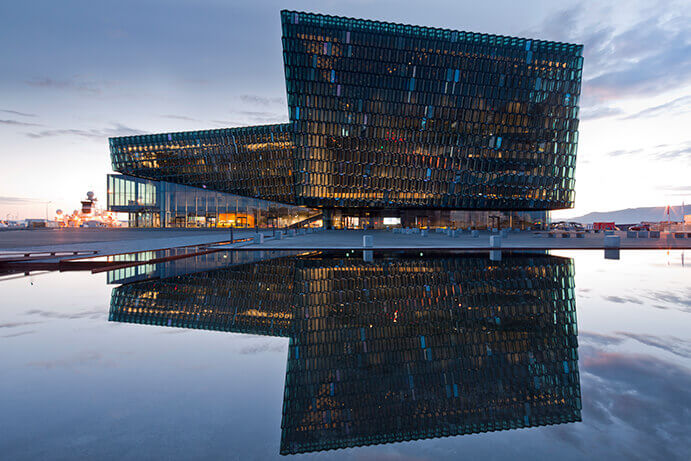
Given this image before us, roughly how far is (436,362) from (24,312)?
968cm

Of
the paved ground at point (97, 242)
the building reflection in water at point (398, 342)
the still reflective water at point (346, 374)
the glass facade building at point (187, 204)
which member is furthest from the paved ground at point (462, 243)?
the glass facade building at point (187, 204)

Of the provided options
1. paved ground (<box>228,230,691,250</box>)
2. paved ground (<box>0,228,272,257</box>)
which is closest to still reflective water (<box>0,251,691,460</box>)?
paved ground (<box>0,228,272,257</box>)

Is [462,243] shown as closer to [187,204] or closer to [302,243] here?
[302,243]

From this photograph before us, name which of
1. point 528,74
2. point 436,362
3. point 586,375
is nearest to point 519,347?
point 586,375

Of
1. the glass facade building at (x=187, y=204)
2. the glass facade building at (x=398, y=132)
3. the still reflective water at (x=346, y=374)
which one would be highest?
the glass facade building at (x=398, y=132)

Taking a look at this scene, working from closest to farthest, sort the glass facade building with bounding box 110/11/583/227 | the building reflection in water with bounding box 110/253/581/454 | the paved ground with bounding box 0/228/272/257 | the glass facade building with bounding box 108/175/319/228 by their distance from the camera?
the building reflection in water with bounding box 110/253/581/454 → the paved ground with bounding box 0/228/272/257 → the glass facade building with bounding box 110/11/583/227 → the glass facade building with bounding box 108/175/319/228

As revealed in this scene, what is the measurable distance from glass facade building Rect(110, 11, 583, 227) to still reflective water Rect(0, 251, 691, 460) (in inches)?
2517

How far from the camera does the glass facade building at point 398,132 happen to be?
229ft

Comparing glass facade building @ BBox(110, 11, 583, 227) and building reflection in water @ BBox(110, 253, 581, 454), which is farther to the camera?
glass facade building @ BBox(110, 11, 583, 227)

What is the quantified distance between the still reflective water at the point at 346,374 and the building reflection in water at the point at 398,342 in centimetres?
3

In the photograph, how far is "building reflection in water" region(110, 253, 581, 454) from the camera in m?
4.24

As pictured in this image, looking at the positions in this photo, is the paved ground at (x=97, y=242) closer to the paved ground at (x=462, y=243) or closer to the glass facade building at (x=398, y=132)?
the paved ground at (x=462, y=243)

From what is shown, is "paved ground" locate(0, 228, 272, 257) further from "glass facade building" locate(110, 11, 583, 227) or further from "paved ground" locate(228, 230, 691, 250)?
"glass facade building" locate(110, 11, 583, 227)

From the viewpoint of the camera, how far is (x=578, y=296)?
1023 cm
